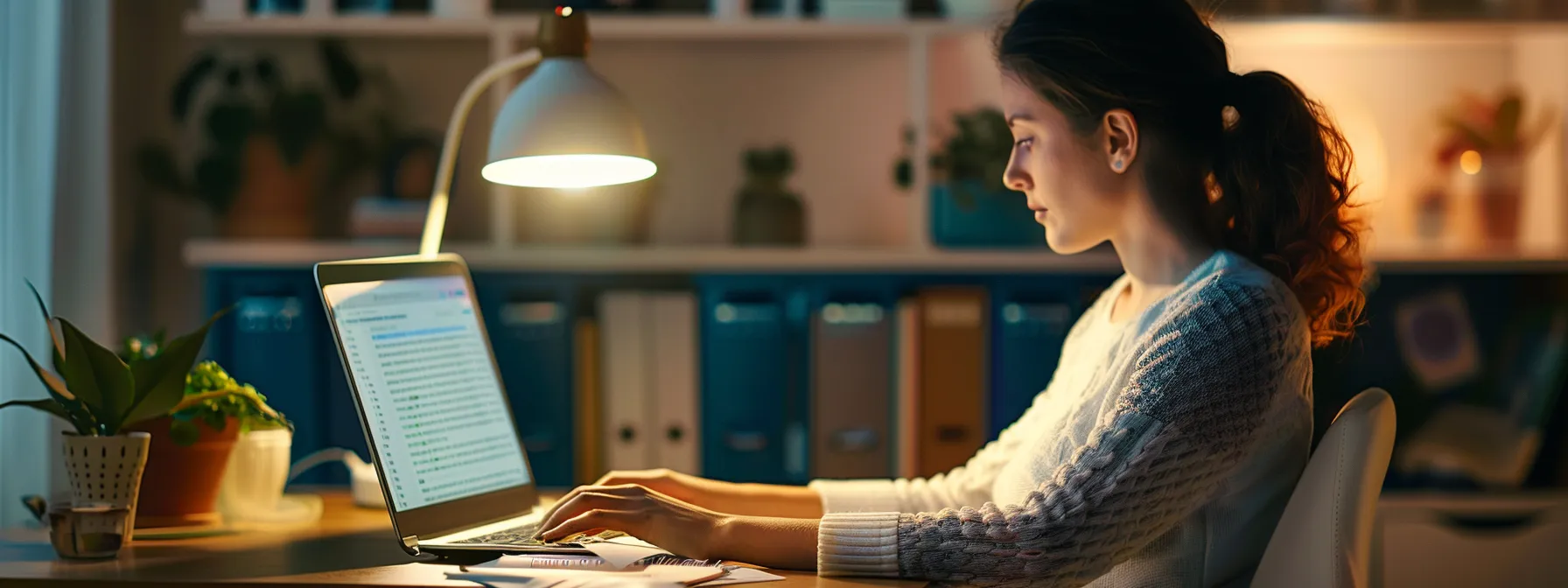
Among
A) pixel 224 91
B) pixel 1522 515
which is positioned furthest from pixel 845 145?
pixel 1522 515

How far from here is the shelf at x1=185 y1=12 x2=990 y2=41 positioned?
2.37 m

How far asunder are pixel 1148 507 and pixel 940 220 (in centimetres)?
135

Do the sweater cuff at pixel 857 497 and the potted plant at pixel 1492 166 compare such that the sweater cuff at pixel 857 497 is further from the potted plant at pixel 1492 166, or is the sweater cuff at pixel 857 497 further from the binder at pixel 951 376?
the potted plant at pixel 1492 166

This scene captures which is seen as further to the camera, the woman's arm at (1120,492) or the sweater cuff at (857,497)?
the sweater cuff at (857,497)

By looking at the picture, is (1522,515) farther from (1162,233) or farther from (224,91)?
(224,91)

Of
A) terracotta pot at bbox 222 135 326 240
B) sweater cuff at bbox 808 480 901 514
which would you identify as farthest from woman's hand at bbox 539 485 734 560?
terracotta pot at bbox 222 135 326 240

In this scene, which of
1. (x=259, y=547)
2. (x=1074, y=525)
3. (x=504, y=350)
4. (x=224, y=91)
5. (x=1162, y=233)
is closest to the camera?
(x=1074, y=525)

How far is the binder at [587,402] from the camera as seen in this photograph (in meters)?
2.41

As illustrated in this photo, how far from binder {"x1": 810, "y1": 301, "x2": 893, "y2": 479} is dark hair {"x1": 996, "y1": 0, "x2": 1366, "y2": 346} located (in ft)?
3.49

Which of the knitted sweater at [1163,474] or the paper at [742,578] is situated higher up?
the knitted sweater at [1163,474]

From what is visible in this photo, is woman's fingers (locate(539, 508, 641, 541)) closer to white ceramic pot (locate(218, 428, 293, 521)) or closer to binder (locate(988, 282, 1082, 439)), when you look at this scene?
white ceramic pot (locate(218, 428, 293, 521))

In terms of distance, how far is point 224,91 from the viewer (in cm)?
257

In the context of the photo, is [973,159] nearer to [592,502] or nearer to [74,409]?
[592,502]

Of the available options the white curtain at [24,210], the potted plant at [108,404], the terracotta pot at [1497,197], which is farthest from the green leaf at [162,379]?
the terracotta pot at [1497,197]
